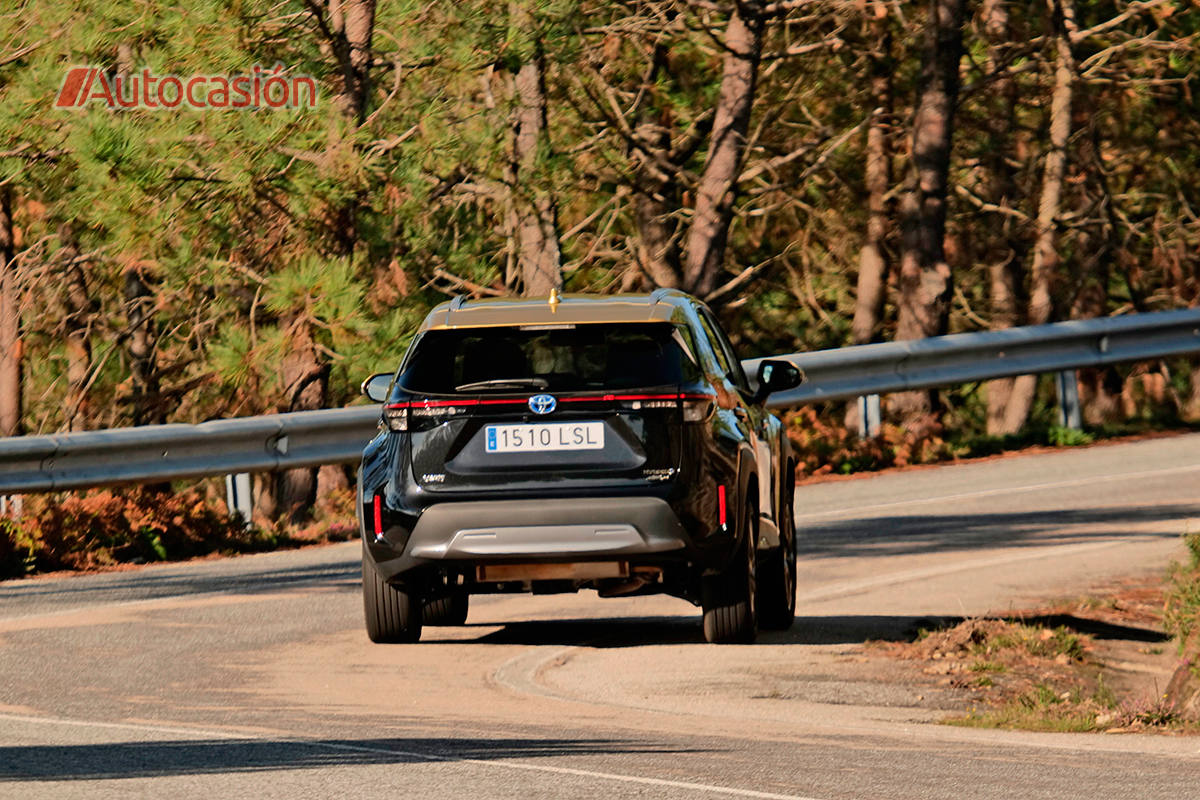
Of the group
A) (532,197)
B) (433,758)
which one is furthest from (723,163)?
(433,758)

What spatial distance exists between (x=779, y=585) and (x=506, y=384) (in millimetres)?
2155

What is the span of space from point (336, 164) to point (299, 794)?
1239 cm

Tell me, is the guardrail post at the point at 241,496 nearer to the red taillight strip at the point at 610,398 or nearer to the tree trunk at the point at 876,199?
the red taillight strip at the point at 610,398

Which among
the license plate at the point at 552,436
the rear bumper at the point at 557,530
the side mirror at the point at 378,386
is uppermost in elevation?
the side mirror at the point at 378,386

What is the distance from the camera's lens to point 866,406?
20.0 meters

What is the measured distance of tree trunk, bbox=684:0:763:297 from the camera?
2280 centimetres

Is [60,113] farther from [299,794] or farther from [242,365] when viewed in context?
[299,794]

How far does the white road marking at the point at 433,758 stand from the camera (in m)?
7.53

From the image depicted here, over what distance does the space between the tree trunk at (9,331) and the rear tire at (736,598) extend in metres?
13.3

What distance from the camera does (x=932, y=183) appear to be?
24109 millimetres

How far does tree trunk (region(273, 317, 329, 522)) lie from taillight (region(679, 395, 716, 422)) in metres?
8.54

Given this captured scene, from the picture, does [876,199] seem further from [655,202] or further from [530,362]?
[530,362]

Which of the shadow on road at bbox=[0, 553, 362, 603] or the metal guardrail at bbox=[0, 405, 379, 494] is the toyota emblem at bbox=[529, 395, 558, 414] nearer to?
the shadow on road at bbox=[0, 553, 362, 603]

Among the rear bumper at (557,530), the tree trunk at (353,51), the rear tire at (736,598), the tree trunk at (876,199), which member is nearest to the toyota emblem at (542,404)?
the rear bumper at (557,530)
